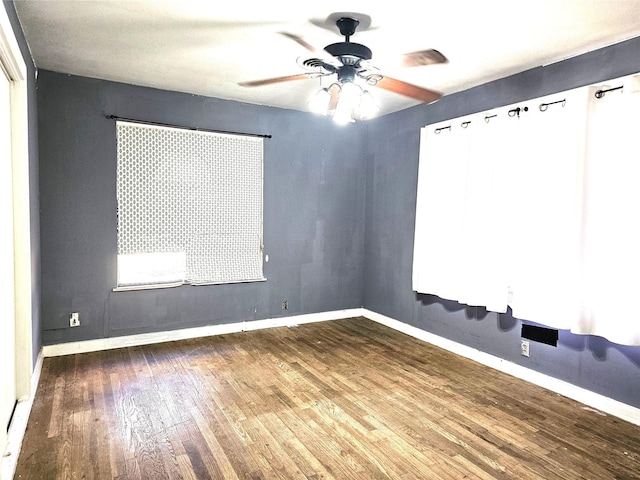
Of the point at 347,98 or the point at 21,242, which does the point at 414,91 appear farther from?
the point at 21,242

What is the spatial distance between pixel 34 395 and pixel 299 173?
329cm

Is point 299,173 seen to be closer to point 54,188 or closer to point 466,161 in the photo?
point 466,161

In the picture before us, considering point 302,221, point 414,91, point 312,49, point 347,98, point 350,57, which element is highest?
point 414,91

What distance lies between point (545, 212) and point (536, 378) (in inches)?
52.9

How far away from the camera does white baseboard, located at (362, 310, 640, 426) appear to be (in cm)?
282

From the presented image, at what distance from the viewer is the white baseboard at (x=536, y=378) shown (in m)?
2.82

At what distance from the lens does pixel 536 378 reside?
3352mm

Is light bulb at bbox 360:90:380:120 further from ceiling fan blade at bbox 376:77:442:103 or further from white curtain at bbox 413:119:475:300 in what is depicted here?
white curtain at bbox 413:119:475:300

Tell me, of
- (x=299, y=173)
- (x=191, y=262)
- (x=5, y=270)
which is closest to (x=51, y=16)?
(x=5, y=270)

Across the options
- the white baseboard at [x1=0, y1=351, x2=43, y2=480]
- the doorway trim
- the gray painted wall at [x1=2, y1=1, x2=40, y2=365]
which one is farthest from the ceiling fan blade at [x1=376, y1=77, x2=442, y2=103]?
the white baseboard at [x1=0, y1=351, x2=43, y2=480]

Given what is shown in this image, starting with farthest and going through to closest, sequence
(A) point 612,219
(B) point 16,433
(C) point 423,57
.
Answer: (A) point 612,219, (C) point 423,57, (B) point 16,433

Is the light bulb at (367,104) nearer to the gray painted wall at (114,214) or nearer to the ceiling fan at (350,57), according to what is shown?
the ceiling fan at (350,57)

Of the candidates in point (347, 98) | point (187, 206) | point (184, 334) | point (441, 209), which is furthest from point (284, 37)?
point (184, 334)

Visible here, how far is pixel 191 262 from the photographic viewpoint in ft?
14.3
